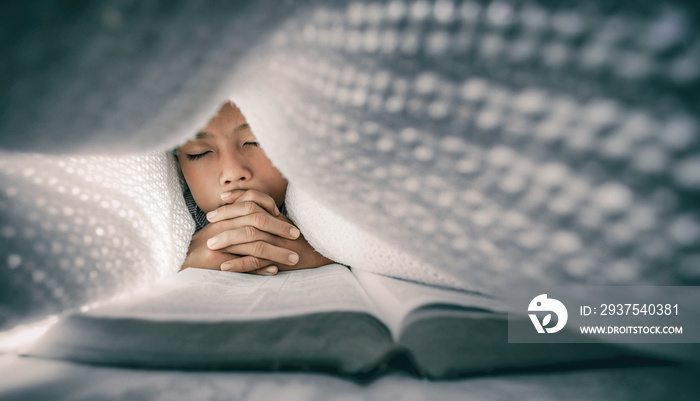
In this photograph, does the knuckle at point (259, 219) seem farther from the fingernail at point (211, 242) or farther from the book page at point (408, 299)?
the book page at point (408, 299)

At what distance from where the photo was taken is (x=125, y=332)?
0.57ft

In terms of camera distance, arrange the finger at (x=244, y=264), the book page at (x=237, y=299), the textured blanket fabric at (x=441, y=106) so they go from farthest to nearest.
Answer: the finger at (x=244, y=264), the book page at (x=237, y=299), the textured blanket fabric at (x=441, y=106)

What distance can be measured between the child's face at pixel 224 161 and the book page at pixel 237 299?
0.17m

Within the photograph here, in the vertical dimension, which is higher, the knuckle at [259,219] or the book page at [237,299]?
the knuckle at [259,219]

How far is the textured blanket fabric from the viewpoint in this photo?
0.09 meters

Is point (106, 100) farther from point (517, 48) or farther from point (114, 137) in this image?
point (517, 48)

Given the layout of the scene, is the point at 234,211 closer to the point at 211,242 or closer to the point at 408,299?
the point at 211,242

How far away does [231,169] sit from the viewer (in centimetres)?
43

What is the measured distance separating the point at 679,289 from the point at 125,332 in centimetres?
26

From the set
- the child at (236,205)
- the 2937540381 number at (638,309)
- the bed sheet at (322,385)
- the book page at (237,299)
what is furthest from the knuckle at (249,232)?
the 2937540381 number at (638,309)

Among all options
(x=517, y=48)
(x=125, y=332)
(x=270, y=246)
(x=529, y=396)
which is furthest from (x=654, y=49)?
(x=270, y=246)

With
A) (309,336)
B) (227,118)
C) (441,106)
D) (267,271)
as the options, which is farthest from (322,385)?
(227,118)

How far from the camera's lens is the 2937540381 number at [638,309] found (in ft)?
0.37

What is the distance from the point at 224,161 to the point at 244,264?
156mm
